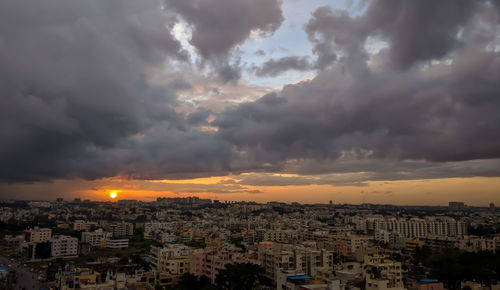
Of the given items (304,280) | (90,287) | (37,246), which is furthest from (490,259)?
(37,246)

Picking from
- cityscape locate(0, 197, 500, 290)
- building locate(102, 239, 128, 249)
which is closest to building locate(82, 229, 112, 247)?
cityscape locate(0, 197, 500, 290)

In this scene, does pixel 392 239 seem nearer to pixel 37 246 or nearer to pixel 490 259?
pixel 490 259

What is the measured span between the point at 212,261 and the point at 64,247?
3279cm

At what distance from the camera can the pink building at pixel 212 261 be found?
3244cm

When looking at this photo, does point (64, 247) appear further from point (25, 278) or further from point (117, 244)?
point (25, 278)

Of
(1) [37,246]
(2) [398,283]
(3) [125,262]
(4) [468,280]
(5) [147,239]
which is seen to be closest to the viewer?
(2) [398,283]

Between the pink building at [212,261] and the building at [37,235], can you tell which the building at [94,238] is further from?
the pink building at [212,261]

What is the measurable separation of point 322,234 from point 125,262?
33677mm

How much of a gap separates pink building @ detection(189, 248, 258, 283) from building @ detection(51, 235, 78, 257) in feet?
98.5

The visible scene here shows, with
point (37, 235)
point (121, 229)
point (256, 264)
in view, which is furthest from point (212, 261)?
point (121, 229)

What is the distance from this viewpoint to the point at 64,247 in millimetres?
55188

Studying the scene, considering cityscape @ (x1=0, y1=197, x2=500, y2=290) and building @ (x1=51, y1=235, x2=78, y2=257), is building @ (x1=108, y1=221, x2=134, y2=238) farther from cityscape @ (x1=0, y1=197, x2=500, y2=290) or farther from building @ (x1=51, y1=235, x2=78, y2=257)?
building @ (x1=51, y1=235, x2=78, y2=257)

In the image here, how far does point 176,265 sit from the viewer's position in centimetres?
3488

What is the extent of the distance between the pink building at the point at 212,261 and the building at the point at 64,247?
30022 mm
